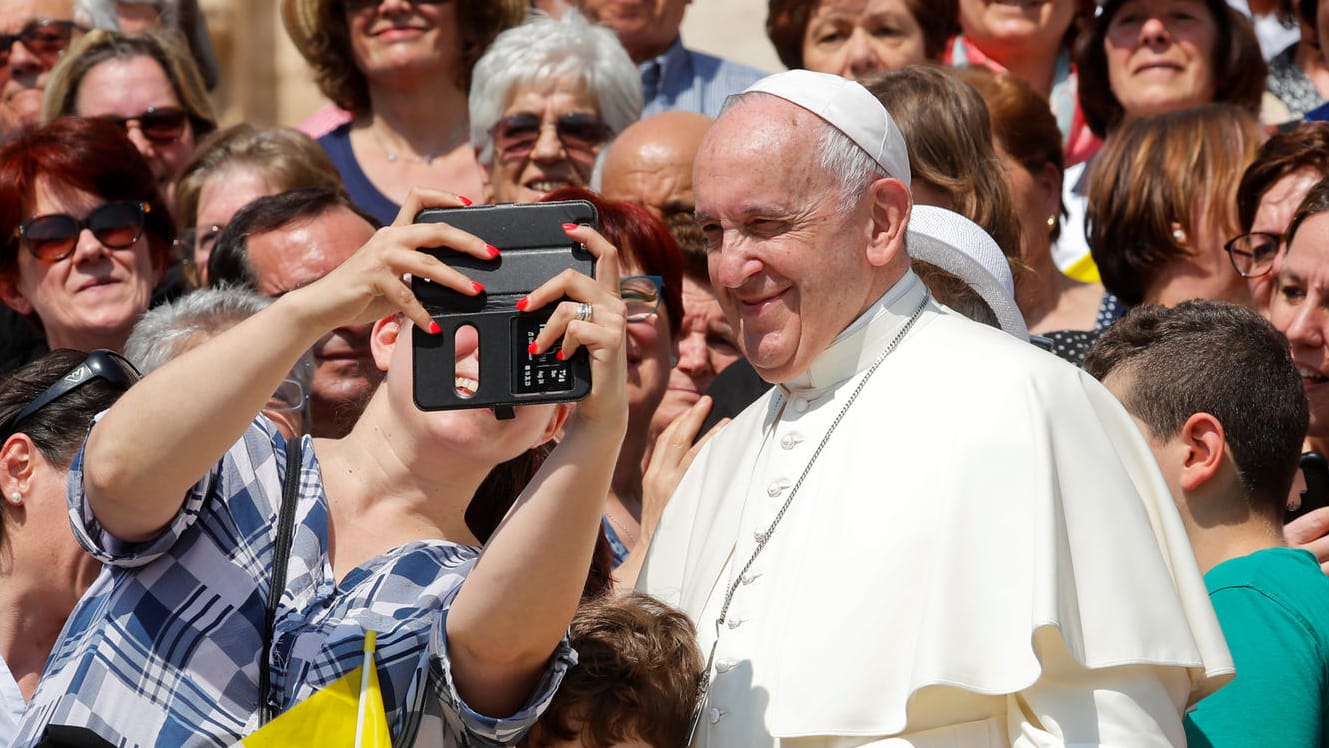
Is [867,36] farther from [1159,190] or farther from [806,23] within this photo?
[1159,190]

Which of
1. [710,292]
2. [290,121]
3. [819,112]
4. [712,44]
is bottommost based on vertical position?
[290,121]

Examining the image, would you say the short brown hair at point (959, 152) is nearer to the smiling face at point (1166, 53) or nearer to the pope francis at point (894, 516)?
Result: the pope francis at point (894, 516)

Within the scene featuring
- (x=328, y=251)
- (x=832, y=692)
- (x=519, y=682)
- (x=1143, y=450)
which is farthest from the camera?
(x=328, y=251)

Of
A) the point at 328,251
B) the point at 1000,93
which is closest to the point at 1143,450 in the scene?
the point at 1000,93

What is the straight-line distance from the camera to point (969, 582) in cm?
320

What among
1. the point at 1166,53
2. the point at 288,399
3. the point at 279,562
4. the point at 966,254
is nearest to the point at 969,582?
the point at 966,254

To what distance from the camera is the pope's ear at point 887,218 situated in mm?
3521

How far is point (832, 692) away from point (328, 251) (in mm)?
2457

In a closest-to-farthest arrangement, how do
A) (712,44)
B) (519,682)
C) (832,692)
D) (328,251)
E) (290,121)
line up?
(519,682)
(832,692)
(328,251)
(712,44)
(290,121)

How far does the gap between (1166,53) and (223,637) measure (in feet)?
14.2

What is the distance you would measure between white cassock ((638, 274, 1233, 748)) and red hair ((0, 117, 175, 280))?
2712 millimetres

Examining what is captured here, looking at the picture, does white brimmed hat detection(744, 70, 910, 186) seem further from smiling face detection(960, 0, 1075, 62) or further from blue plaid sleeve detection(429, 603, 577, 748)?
smiling face detection(960, 0, 1075, 62)

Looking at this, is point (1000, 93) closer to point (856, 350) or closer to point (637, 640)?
point (856, 350)

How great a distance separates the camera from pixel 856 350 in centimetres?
359
